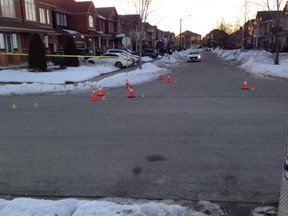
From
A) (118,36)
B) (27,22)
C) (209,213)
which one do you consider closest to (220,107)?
(209,213)

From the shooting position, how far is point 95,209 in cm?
427

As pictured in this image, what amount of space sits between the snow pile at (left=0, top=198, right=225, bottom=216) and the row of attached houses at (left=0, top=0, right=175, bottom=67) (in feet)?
86.1

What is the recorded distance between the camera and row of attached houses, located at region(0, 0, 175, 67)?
106ft

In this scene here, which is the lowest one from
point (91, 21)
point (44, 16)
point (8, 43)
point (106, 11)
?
point (8, 43)

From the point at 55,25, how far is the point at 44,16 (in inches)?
275

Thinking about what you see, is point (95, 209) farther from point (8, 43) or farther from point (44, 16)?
point (44, 16)

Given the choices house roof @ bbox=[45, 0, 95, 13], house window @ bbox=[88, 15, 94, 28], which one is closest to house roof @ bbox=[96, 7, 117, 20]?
house window @ bbox=[88, 15, 94, 28]

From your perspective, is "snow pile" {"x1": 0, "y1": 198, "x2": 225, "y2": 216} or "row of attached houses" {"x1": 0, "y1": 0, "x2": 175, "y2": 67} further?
"row of attached houses" {"x1": 0, "y1": 0, "x2": 175, "y2": 67}

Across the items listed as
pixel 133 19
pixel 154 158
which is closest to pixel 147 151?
pixel 154 158

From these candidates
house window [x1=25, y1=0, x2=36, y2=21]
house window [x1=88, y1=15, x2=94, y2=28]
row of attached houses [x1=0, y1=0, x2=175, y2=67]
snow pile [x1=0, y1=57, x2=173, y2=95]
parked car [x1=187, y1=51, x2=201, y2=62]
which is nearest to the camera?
snow pile [x1=0, y1=57, x2=173, y2=95]

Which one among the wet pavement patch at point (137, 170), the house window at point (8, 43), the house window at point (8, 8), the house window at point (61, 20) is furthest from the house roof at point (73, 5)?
the wet pavement patch at point (137, 170)

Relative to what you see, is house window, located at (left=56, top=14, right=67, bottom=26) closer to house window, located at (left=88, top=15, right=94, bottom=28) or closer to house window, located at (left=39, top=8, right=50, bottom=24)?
house window, located at (left=88, top=15, right=94, bottom=28)

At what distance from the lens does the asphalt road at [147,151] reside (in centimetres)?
534

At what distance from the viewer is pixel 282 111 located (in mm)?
11172
